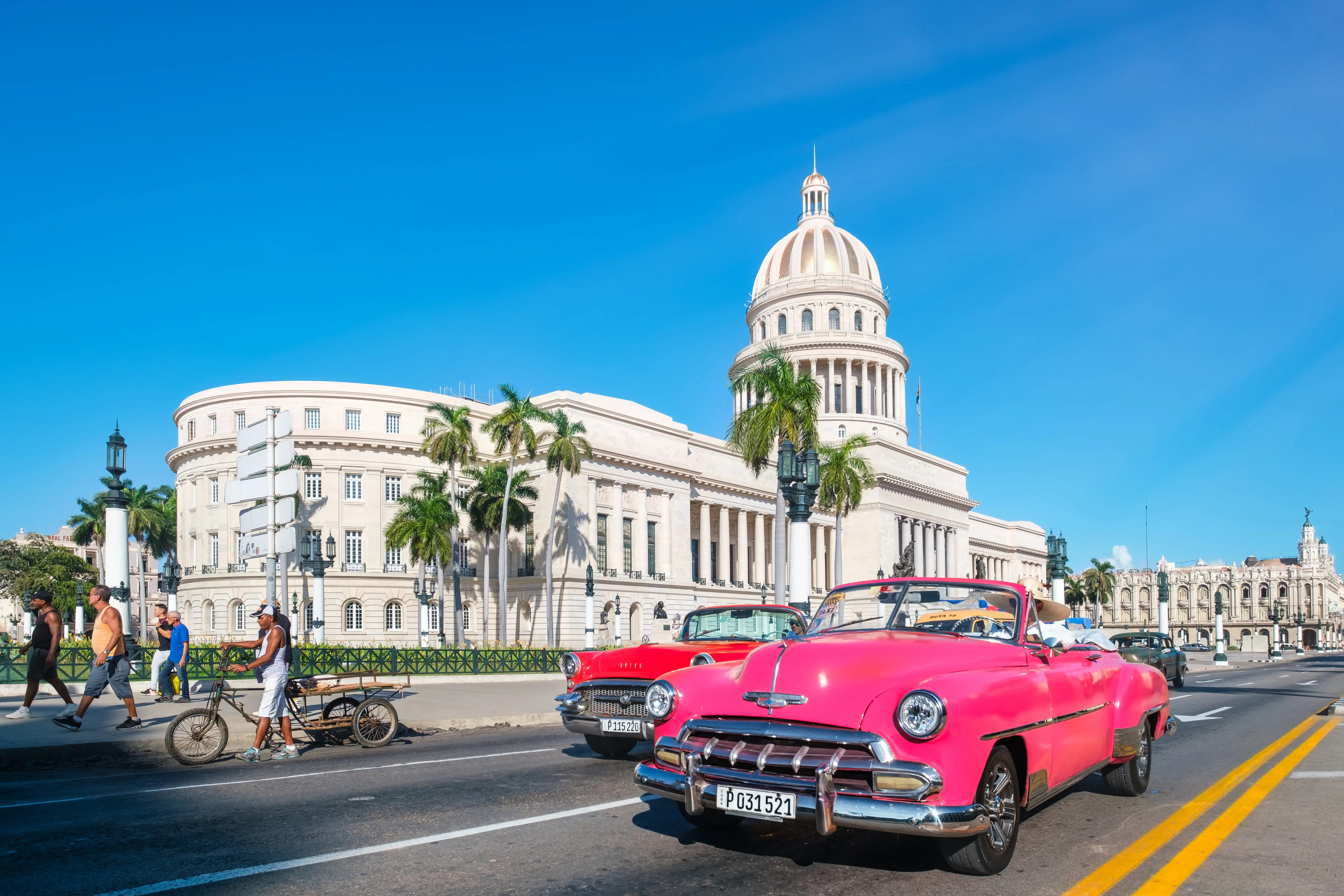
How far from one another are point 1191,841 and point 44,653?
49.3 ft

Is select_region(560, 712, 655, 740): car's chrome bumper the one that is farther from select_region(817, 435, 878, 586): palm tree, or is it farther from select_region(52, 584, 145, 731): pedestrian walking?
select_region(817, 435, 878, 586): palm tree

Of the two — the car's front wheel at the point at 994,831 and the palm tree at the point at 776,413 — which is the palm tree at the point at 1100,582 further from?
the car's front wheel at the point at 994,831

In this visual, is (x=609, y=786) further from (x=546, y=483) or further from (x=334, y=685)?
(x=546, y=483)

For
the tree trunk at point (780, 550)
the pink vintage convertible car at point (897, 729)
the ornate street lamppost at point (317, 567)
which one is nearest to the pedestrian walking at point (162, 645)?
the pink vintage convertible car at point (897, 729)

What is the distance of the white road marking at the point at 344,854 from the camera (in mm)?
5258

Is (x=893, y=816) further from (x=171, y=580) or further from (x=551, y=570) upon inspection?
(x=551, y=570)

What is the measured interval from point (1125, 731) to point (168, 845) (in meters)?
6.94

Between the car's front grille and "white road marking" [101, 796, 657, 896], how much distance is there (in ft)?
8.12

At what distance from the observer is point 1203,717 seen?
54.6 ft

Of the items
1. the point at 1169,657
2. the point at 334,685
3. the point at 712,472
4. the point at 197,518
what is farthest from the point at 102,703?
the point at 712,472

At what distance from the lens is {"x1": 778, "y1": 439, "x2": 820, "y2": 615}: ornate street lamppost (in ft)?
72.9

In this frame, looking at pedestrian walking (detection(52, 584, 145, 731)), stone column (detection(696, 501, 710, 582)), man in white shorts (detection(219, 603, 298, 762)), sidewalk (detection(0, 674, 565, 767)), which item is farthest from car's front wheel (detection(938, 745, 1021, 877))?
stone column (detection(696, 501, 710, 582))

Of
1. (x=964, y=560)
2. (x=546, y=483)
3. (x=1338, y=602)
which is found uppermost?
(x=546, y=483)

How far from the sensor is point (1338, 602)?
177m
